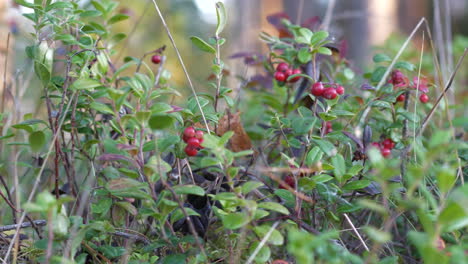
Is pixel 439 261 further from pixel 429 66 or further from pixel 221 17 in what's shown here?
pixel 429 66

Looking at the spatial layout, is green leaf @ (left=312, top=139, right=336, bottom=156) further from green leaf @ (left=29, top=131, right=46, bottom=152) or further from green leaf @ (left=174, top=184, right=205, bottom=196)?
green leaf @ (left=29, top=131, right=46, bottom=152)

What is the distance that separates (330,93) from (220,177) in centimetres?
33

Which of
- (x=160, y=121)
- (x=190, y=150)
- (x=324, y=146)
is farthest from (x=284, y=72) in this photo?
(x=160, y=121)

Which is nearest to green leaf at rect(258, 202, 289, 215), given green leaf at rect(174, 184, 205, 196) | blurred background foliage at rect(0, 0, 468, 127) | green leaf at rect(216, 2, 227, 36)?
green leaf at rect(174, 184, 205, 196)

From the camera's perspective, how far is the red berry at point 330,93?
109 cm

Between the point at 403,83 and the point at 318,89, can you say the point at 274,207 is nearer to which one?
the point at 318,89

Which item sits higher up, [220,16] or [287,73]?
[220,16]

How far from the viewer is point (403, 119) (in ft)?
4.29

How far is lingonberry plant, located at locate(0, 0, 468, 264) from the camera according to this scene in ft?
2.60

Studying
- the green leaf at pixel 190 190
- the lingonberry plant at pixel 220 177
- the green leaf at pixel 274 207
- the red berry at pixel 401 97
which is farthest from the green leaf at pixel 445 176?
the red berry at pixel 401 97

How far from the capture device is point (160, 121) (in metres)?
0.83

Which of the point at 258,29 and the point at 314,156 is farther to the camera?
the point at 258,29

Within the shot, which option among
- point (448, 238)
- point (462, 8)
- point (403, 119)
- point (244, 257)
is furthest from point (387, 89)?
point (462, 8)

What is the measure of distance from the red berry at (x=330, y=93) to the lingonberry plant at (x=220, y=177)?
1 centimetres
